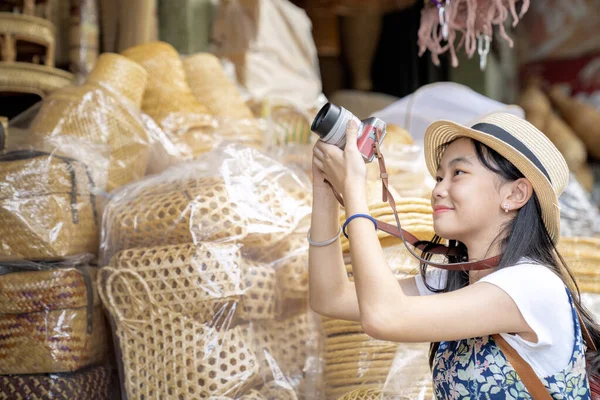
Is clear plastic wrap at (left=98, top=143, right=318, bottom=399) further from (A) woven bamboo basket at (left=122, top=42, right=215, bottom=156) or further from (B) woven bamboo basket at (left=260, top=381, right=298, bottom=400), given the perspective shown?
(A) woven bamboo basket at (left=122, top=42, right=215, bottom=156)

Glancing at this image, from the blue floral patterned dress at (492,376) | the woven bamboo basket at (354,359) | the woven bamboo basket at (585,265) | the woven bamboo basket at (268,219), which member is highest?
the woven bamboo basket at (268,219)

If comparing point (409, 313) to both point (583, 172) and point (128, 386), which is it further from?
point (583, 172)

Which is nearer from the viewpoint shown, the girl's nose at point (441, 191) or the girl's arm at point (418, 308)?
the girl's arm at point (418, 308)

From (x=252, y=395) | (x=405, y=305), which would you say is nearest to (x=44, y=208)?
(x=252, y=395)

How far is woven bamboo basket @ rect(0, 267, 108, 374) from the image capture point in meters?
1.66

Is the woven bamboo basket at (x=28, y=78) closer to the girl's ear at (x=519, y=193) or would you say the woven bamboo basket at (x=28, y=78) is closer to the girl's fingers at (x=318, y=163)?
the girl's fingers at (x=318, y=163)

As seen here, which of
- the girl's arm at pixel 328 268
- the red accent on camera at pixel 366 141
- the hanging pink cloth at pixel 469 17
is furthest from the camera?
the hanging pink cloth at pixel 469 17

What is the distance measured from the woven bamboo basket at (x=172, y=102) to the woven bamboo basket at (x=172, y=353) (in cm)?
82

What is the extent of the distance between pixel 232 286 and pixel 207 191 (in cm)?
25

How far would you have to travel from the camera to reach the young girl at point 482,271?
1126 mm

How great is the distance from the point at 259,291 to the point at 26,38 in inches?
53.3

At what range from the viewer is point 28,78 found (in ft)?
7.84

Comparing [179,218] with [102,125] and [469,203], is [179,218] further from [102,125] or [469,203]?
[469,203]

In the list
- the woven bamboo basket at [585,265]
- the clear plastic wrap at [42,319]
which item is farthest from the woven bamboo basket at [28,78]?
the woven bamboo basket at [585,265]
